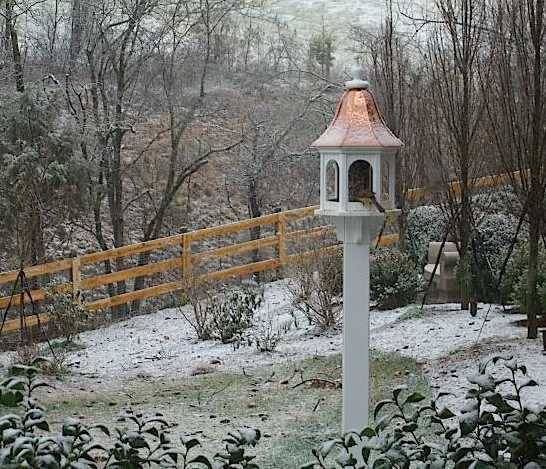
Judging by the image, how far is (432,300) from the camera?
742cm

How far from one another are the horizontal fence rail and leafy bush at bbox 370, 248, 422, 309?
28 centimetres

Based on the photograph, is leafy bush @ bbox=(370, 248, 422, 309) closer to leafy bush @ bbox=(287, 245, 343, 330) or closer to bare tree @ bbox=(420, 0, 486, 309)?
leafy bush @ bbox=(287, 245, 343, 330)

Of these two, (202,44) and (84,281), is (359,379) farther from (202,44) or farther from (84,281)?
(202,44)

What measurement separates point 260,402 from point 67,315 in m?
2.58

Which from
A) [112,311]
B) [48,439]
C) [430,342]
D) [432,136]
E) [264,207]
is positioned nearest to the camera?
[48,439]

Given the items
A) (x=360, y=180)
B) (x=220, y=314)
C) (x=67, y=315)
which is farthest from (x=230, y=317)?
(x=360, y=180)

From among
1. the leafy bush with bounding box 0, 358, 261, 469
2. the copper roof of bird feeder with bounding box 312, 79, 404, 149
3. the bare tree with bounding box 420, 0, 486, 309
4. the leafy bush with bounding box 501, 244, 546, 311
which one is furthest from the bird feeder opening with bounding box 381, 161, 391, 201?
the leafy bush with bounding box 0, 358, 261, 469

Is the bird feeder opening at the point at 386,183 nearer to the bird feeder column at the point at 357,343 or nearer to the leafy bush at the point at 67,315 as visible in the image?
the bird feeder column at the point at 357,343

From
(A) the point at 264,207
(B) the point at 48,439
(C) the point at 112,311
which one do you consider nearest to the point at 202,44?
→ (A) the point at 264,207

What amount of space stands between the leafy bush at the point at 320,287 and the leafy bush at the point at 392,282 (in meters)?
0.33

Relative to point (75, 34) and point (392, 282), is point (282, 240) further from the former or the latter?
point (75, 34)

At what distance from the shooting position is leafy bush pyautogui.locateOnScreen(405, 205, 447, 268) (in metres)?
8.27

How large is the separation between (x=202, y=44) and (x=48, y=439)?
29.3ft

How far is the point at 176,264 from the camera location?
8484mm
